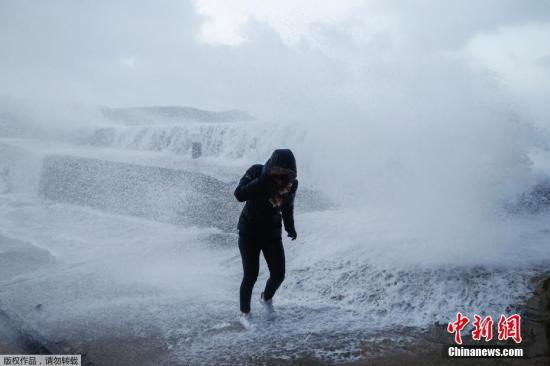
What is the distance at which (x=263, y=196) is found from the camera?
3.33 metres

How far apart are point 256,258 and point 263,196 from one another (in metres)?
0.62

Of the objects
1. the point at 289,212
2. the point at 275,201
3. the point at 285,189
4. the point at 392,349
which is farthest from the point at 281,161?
the point at 392,349

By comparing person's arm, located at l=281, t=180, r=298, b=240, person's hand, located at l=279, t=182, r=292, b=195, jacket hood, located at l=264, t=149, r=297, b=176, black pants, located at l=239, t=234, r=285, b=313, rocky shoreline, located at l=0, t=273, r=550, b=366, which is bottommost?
rocky shoreline, located at l=0, t=273, r=550, b=366

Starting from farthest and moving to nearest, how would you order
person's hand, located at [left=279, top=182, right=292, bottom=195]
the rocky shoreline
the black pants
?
the black pants
person's hand, located at [left=279, top=182, right=292, bottom=195]
the rocky shoreline

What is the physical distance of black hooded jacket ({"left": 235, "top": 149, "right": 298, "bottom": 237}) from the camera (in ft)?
10.6

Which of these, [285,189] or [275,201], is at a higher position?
[285,189]

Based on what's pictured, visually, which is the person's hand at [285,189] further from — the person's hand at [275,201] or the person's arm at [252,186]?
the person's arm at [252,186]

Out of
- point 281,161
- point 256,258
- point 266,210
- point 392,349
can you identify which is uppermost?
point 281,161

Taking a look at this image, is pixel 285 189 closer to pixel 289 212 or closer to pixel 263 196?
pixel 263 196

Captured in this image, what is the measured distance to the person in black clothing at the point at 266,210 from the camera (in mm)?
3246

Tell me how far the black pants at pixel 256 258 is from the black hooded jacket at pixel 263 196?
8 centimetres

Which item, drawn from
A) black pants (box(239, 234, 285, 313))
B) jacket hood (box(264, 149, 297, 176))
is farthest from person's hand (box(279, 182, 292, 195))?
black pants (box(239, 234, 285, 313))

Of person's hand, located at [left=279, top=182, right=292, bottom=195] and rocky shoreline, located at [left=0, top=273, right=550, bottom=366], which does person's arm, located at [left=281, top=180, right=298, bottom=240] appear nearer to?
person's hand, located at [left=279, top=182, right=292, bottom=195]

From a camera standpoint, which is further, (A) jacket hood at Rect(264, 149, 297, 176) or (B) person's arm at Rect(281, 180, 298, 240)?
(B) person's arm at Rect(281, 180, 298, 240)
